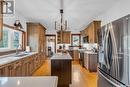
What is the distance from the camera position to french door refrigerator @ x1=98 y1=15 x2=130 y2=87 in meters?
1.84

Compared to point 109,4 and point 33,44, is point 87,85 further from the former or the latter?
point 33,44

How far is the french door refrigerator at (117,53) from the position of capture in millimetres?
1843

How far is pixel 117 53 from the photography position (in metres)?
2.07

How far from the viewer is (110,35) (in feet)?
7.61

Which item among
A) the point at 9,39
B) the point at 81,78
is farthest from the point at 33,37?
the point at 81,78

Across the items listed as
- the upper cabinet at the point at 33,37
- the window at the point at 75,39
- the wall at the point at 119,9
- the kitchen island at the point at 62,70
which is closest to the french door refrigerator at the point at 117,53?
the wall at the point at 119,9

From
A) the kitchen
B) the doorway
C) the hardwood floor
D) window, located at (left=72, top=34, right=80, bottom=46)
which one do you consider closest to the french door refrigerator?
the kitchen

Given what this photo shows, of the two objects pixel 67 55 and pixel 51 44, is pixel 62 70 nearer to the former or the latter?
pixel 67 55

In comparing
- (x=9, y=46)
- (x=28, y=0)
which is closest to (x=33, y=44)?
(x=9, y=46)

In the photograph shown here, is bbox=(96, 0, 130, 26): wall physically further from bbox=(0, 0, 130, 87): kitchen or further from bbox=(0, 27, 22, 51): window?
bbox=(0, 27, 22, 51): window

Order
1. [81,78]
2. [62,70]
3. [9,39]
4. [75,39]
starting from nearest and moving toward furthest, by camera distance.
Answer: [62,70] → [81,78] → [9,39] → [75,39]

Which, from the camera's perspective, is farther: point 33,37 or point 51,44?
point 51,44

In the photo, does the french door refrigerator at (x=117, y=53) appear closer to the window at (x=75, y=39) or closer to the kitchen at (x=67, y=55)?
the kitchen at (x=67, y=55)

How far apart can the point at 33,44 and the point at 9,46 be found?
2.65 meters
